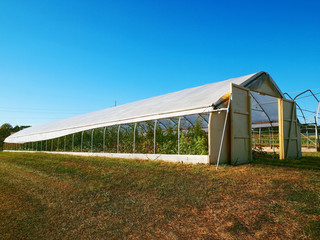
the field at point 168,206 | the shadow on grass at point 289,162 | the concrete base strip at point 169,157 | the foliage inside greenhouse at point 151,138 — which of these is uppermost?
the foliage inside greenhouse at point 151,138

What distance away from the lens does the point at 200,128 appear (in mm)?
8250

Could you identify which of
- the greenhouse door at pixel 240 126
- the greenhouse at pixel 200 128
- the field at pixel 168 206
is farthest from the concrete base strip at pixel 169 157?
the field at pixel 168 206

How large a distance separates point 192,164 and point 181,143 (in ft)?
3.79

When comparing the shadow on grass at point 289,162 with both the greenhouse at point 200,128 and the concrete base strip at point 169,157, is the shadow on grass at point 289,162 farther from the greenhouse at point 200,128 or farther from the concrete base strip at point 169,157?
the concrete base strip at point 169,157

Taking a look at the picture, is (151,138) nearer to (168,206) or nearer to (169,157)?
(169,157)

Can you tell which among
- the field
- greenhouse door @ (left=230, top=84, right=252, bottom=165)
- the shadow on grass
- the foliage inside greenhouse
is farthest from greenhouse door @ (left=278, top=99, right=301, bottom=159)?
the field

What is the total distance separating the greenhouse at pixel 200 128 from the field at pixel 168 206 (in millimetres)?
1514

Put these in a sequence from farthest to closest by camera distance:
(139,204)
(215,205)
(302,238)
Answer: (139,204) < (215,205) < (302,238)

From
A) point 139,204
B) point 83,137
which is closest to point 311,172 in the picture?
point 139,204

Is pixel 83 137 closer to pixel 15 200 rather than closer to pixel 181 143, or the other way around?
pixel 181 143

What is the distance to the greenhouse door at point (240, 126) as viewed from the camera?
7422 mm

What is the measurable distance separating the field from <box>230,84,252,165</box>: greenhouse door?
4.41ft

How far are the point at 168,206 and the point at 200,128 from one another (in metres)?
4.56

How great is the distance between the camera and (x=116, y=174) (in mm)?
6402
